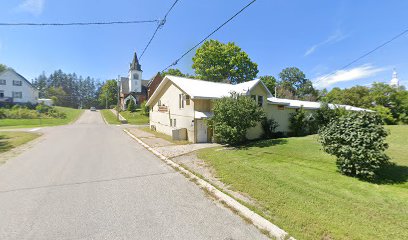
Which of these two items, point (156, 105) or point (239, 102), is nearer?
point (239, 102)

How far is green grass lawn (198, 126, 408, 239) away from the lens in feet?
13.6

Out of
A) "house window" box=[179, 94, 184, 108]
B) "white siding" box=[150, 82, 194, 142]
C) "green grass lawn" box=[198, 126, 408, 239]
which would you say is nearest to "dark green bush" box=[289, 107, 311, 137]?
"green grass lawn" box=[198, 126, 408, 239]

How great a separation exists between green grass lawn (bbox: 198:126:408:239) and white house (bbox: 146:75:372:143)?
20.8 feet

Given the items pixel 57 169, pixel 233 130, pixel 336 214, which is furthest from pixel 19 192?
pixel 233 130

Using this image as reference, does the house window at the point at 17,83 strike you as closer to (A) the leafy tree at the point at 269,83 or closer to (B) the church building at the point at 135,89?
(B) the church building at the point at 135,89

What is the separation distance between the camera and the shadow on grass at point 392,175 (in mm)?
6871

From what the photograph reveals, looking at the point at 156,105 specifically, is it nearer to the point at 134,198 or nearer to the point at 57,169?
the point at 57,169

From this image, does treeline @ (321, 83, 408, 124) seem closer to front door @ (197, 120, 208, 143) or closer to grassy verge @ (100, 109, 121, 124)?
front door @ (197, 120, 208, 143)

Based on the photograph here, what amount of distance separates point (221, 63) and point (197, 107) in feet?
81.1

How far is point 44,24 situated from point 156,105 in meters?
15.8

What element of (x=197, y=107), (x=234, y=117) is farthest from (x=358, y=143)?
(x=197, y=107)

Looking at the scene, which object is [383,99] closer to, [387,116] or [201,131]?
[387,116]

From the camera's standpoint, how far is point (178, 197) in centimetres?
596

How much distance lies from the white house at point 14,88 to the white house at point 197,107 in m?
51.0
